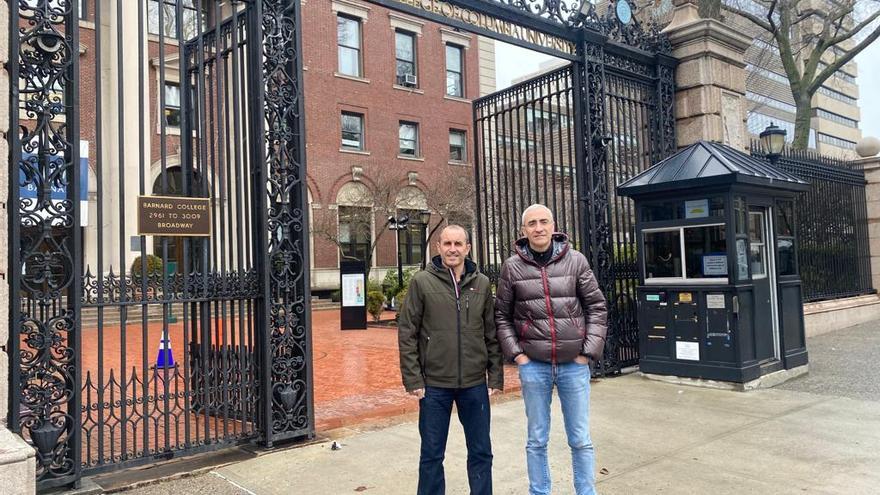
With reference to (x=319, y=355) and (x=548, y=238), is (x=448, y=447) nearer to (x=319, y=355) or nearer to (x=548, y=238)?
(x=548, y=238)

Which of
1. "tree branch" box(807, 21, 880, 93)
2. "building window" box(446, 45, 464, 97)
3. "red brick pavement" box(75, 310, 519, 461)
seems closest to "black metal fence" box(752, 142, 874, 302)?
"tree branch" box(807, 21, 880, 93)

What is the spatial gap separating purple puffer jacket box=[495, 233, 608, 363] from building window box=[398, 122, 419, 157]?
26.3 metres

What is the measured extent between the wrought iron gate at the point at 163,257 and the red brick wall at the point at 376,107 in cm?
2046

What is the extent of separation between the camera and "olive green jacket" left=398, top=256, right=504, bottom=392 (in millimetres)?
3887

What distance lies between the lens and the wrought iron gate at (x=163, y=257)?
446cm

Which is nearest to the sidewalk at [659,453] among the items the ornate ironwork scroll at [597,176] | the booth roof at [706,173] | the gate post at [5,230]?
the gate post at [5,230]

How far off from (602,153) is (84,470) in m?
7.03

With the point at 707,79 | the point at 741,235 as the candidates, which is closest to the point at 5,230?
the point at 741,235

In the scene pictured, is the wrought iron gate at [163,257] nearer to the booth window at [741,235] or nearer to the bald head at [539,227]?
the bald head at [539,227]

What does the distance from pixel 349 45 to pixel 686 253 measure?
22.8 meters

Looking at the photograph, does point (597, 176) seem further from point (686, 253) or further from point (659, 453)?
point (659, 453)

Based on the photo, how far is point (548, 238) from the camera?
4.07 m

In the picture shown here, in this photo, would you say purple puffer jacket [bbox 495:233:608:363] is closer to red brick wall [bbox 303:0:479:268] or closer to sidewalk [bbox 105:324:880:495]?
sidewalk [bbox 105:324:880:495]

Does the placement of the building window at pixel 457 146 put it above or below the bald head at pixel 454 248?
above
